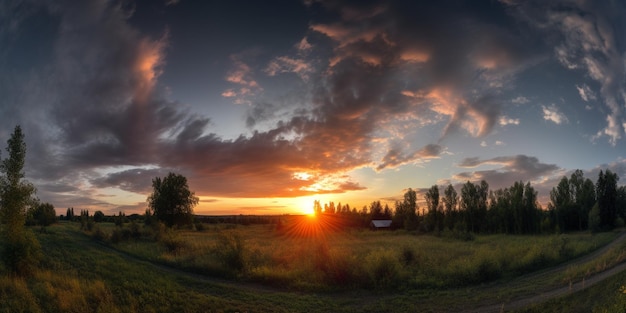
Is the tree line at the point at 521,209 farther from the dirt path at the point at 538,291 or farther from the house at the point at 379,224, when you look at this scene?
the dirt path at the point at 538,291

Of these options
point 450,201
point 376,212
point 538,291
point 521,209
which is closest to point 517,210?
point 521,209

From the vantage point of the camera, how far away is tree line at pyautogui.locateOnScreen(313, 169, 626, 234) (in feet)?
260

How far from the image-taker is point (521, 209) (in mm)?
82812

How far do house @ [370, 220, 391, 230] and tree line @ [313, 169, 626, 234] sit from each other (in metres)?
2.29

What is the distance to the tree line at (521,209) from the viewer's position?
79.2m

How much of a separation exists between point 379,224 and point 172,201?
209ft

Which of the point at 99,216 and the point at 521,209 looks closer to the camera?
the point at 521,209

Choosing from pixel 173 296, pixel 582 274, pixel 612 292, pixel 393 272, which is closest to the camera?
pixel 612 292

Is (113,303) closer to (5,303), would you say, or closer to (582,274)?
(5,303)

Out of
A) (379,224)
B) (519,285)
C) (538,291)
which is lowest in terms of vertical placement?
(379,224)

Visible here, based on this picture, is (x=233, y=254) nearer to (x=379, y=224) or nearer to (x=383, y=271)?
(x=383, y=271)

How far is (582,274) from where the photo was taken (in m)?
21.2

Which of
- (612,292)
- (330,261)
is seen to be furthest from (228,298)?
(612,292)

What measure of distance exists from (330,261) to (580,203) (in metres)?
87.2
